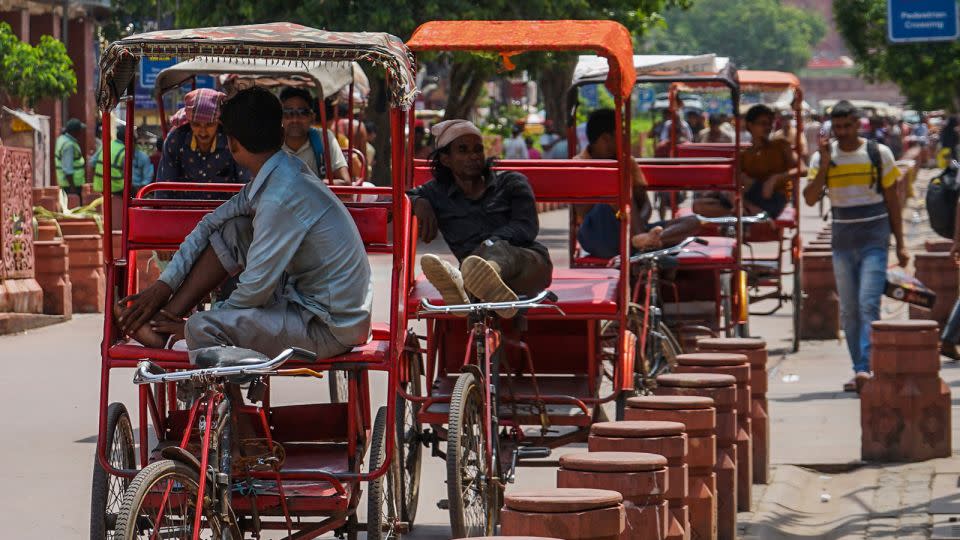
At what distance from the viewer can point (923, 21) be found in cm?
1341

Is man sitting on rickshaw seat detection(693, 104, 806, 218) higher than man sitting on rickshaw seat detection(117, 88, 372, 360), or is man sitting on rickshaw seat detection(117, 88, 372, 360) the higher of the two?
man sitting on rickshaw seat detection(693, 104, 806, 218)

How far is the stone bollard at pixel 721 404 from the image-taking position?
26.5 ft

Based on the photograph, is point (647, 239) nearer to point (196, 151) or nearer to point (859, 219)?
point (859, 219)

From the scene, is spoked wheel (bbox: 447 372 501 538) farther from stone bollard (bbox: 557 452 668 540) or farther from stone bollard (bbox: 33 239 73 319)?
stone bollard (bbox: 33 239 73 319)

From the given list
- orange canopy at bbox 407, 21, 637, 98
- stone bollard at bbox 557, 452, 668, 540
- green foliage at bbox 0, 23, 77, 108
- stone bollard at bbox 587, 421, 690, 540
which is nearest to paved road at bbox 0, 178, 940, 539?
stone bollard at bbox 587, 421, 690, 540

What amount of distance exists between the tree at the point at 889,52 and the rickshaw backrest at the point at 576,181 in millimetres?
32053

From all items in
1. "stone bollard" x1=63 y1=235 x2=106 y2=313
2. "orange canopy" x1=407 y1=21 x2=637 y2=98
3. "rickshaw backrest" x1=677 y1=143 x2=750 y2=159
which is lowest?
"stone bollard" x1=63 y1=235 x2=106 y2=313

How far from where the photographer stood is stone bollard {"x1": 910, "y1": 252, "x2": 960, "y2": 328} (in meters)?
15.6

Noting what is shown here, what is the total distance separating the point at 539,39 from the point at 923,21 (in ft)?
18.6

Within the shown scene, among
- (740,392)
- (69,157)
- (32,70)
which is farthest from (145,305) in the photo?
(32,70)

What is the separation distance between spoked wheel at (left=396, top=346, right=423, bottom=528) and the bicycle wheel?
2099 millimetres

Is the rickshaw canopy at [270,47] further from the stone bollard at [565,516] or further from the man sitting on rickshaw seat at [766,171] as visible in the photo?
the man sitting on rickshaw seat at [766,171]

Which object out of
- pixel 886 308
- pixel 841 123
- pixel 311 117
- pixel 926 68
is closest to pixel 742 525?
Answer: pixel 311 117

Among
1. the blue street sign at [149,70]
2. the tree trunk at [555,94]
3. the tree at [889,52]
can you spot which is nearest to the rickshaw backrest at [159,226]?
the blue street sign at [149,70]
